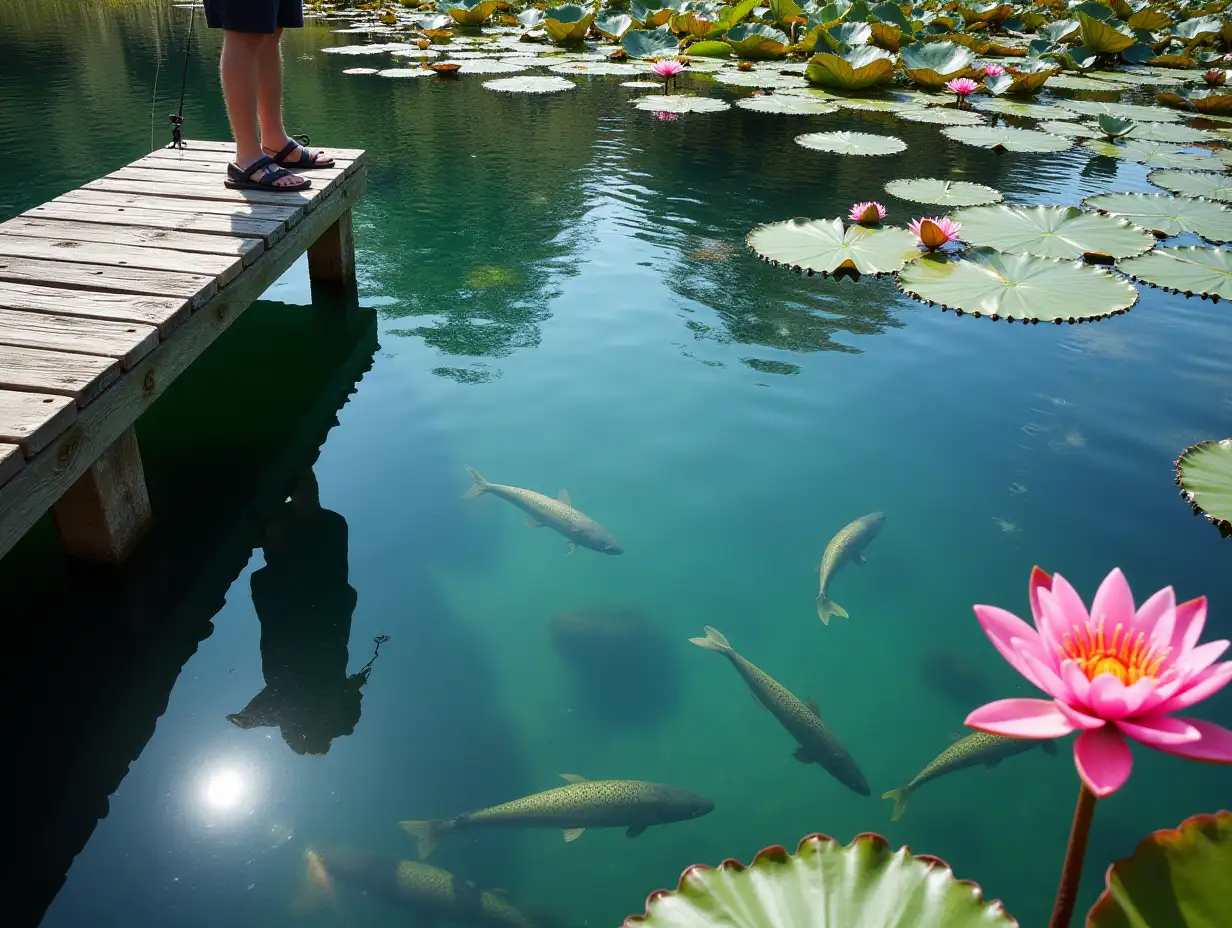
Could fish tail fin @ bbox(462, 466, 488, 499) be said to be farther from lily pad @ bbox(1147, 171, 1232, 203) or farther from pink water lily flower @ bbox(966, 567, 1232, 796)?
lily pad @ bbox(1147, 171, 1232, 203)

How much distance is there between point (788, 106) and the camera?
8500 millimetres

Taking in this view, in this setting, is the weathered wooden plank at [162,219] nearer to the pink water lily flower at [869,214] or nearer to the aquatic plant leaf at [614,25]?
the pink water lily flower at [869,214]

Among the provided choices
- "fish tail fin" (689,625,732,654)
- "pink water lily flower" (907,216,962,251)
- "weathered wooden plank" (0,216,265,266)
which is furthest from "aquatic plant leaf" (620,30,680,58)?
"fish tail fin" (689,625,732,654)

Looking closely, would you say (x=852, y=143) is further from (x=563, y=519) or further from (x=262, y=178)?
(x=563, y=519)

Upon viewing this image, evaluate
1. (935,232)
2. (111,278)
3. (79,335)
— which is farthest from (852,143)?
(79,335)

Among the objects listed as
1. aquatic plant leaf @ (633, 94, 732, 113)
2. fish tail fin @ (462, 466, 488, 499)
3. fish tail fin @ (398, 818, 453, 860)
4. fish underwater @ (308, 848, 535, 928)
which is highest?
aquatic plant leaf @ (633, 94, 732, 113)

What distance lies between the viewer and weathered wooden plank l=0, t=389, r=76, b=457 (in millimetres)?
1934

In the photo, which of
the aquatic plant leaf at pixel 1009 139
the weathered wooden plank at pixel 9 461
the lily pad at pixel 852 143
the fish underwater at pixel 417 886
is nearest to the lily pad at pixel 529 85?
the lily pad at pixel 852 143

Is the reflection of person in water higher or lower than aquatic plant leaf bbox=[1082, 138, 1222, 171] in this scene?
lower

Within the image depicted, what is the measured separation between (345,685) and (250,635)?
0.36m

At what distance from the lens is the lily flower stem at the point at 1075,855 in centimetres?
91

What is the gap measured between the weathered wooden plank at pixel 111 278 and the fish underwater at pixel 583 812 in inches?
72.6

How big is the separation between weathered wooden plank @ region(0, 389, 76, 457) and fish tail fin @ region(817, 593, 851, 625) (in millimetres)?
2064

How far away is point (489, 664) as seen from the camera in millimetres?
2324
